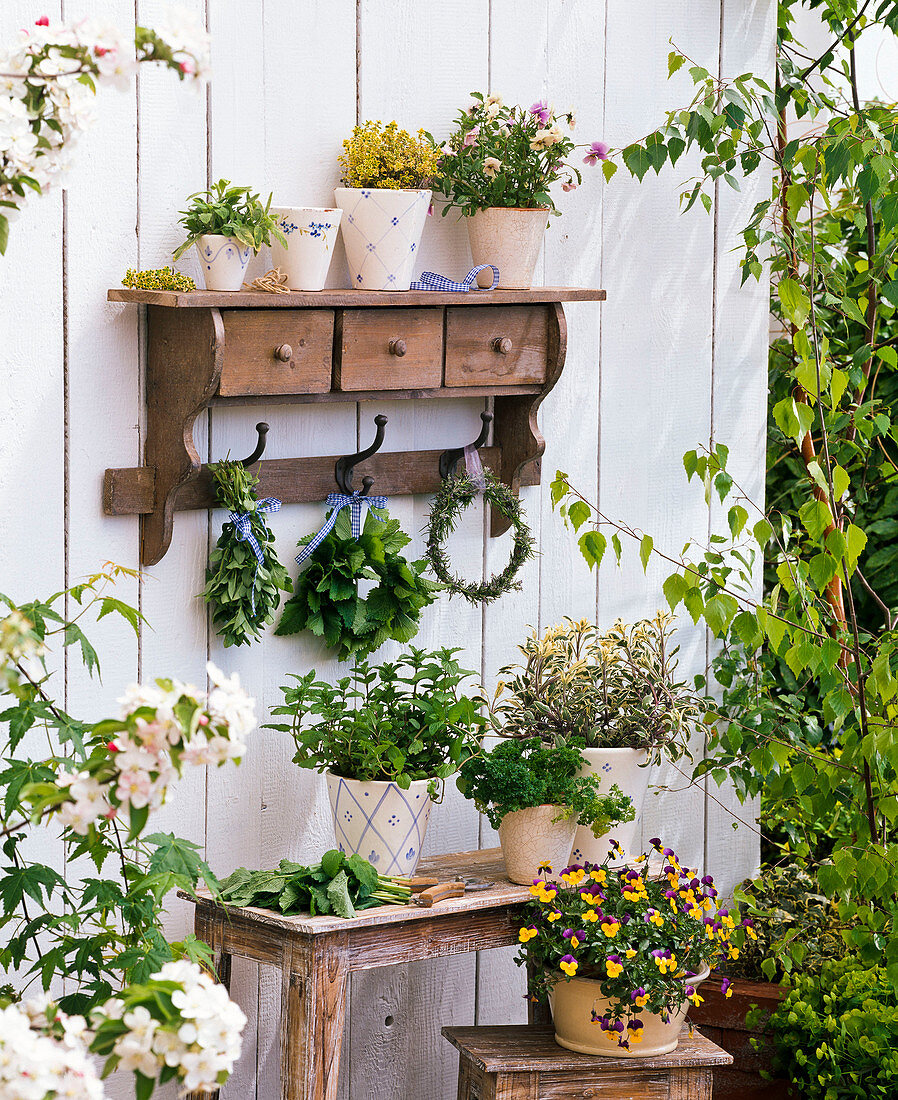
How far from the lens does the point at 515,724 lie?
2143 mm

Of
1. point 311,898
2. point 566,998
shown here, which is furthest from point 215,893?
point 566,998

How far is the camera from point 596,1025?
1.98 meters

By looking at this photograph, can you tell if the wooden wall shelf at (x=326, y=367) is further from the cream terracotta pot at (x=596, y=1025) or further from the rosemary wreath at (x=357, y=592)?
the cream terracotta pot at (x=596, y=1025)

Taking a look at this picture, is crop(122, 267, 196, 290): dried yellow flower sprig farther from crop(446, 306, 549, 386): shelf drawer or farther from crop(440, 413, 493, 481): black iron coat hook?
crop(440, 413, 493, 481): black iron coat hook

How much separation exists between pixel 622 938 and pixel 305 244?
111 centimetres

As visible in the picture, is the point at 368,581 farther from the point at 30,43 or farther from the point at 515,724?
the point at 30,43

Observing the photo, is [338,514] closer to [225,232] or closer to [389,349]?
[389,349]

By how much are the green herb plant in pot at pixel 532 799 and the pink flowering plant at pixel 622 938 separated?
1.6 inches

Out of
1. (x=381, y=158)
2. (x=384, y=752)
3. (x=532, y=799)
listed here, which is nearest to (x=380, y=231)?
(x=381, y=158)

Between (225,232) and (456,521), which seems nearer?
(225,232)

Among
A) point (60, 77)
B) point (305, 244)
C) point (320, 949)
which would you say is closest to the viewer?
point (60, 77)

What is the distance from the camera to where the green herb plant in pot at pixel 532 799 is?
1994 millimetres

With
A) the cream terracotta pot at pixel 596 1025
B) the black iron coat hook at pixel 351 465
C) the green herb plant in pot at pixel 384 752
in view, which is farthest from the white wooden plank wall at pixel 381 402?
the cream terracotta pot at pixel 596 1025

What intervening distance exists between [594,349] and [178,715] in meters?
1.62
